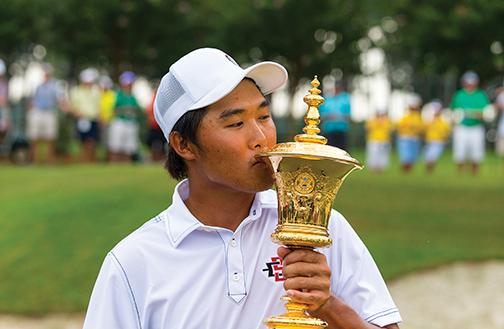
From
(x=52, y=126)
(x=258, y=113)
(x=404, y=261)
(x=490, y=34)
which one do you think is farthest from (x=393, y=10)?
(x=258, y=113)

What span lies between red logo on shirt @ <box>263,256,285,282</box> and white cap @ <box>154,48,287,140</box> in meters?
0.48

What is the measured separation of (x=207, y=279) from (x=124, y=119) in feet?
55.3

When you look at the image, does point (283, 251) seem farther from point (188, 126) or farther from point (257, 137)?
point (188, 126)

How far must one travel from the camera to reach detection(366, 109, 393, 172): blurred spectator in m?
24.0

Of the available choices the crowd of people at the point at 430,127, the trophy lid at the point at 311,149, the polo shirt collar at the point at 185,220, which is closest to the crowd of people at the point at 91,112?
the crowd of people at the point at 430,127

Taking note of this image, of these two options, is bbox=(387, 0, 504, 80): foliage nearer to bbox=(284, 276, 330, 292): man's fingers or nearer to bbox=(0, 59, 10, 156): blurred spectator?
bbox=(0, 59, 10, 156): blurred spectator

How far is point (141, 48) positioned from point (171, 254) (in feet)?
99.5

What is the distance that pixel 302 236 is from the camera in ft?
9.33

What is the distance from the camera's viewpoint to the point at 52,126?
20.4 metres

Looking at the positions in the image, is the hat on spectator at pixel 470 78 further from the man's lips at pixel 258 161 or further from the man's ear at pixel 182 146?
the man's lips at pixel 258 161

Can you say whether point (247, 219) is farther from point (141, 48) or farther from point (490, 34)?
point (141, 48)

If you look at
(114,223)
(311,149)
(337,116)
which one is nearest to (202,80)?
(311,149)

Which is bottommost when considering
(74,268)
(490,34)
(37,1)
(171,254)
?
(74,268)

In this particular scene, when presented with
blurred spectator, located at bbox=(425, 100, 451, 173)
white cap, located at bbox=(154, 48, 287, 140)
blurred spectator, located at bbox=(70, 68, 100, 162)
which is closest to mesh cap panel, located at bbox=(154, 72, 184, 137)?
white cap, located at bbox=(154, 48, 287, 140)
